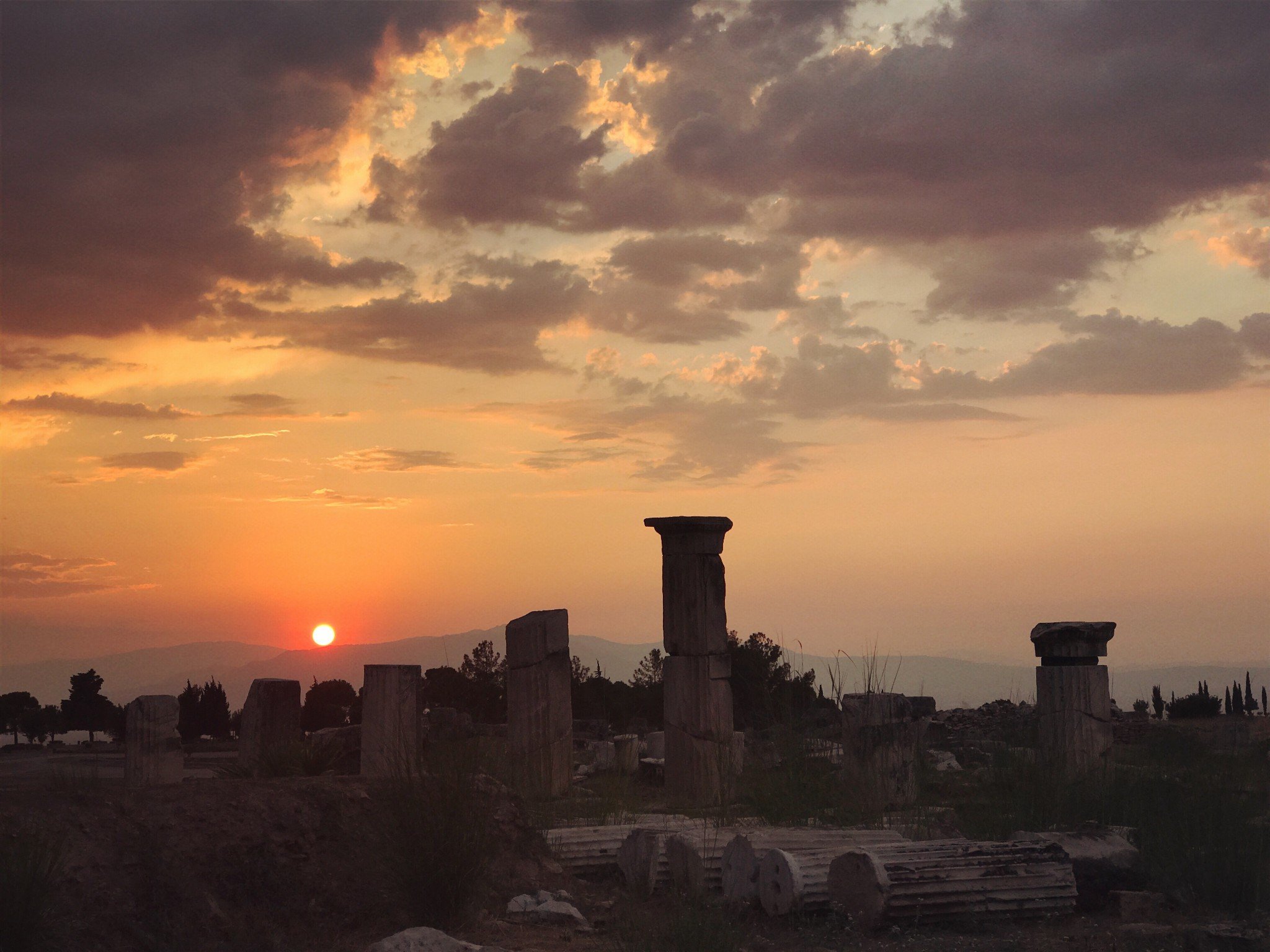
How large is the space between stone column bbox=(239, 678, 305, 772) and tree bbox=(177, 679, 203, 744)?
1831cm

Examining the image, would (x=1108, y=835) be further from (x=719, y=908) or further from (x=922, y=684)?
(x=922, y=684)

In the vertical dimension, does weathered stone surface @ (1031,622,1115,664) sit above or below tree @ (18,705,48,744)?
above

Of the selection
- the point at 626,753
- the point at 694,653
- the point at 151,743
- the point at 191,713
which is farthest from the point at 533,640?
the point at 191,713

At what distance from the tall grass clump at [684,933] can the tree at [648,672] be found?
27.6 m

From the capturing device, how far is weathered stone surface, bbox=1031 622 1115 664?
17.2 meters

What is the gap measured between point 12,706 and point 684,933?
103 ft

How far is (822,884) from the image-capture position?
913cm

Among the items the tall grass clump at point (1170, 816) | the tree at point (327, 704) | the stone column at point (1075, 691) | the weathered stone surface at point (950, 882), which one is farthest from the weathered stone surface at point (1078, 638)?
the tree at point (327, 704)

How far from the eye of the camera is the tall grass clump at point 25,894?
22.9ft

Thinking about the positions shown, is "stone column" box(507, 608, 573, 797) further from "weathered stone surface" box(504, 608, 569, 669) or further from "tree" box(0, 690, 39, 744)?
"tree" box(0, 690, 39, 744)

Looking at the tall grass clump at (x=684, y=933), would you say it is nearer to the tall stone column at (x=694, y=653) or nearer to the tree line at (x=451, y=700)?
the tall stone column at (x=694, y=653)

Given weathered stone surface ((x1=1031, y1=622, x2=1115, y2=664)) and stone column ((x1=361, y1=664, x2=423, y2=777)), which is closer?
stone column ((x1=361, y1=664, x2=423, y2=777))

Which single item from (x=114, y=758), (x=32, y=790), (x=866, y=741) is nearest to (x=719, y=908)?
(x=32, y=790)

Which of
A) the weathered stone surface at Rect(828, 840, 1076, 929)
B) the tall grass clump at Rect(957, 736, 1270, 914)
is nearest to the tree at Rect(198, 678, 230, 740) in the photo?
the tall grass clump at Rect(957, 736, 1270, 914)
